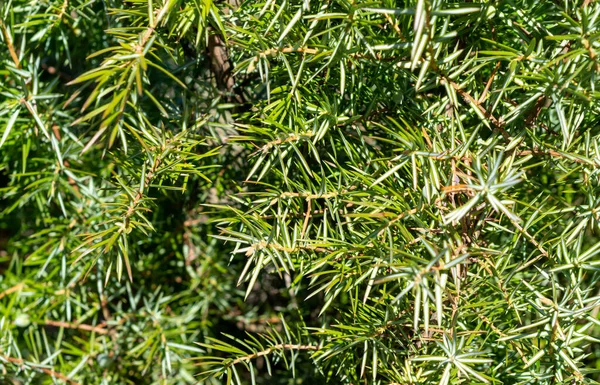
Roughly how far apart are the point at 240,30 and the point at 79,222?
17.6 inches

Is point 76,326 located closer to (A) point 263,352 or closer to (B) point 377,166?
(A) point 263,352

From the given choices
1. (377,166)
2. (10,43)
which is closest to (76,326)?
(10,43)

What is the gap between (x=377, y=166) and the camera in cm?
52

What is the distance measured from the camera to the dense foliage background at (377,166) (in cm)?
44

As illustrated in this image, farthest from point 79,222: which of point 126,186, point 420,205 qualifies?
point 420,205

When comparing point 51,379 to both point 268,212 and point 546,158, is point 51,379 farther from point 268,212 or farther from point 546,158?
point 546,158

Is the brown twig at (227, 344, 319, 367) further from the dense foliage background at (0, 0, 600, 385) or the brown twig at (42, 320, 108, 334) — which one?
the brown twig at (42, 320, 108, 334)

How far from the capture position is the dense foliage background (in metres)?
0.44

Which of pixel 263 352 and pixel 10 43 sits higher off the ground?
pixel 10 43

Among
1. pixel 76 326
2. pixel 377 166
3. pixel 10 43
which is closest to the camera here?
pixel 377 166

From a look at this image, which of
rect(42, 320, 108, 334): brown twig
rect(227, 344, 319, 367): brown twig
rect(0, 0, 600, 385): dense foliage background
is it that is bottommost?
rect(42, 320, 108, 334): brown twig

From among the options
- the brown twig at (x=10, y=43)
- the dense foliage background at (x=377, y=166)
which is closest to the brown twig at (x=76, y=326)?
the dense foliage background at (x=377, y=166)

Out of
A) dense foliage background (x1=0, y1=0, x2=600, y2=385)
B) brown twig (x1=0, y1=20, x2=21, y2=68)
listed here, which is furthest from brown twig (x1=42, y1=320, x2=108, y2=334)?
brown twig (x1=0, y1=20, x2=21, y2=68)

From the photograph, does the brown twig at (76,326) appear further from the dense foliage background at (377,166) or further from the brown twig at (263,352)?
the brown twig at (263,352)
